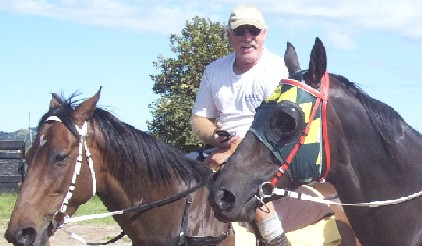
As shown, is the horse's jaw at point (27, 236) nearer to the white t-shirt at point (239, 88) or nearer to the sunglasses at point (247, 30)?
the white t-shirt at point (239, 88)

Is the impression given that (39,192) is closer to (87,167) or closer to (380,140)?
(87,167)

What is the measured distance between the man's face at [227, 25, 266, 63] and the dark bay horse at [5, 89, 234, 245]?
93 centimetres

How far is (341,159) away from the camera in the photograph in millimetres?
3920

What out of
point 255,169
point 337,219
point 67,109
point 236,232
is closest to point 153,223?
point 236,232

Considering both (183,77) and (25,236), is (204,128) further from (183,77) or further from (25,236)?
(183,77)

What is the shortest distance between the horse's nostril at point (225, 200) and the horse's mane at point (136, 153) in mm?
1998

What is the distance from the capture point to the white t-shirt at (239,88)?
5688 mm

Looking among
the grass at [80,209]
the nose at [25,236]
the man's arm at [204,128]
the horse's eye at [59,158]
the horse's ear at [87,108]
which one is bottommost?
the grass at [80,209]

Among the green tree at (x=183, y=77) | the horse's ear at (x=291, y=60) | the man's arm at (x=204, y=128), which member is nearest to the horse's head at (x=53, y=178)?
the man's arm at (x=204, y=128)

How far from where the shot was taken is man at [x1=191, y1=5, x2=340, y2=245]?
215 inches

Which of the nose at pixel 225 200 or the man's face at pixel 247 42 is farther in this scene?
the man's face at pixel 247 42

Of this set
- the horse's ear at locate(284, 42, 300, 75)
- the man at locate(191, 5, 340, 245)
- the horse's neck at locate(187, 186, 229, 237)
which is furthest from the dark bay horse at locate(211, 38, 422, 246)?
the horse's neck at locate(187, 186, 229, 237)

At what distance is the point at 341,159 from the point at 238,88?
194 centimetres

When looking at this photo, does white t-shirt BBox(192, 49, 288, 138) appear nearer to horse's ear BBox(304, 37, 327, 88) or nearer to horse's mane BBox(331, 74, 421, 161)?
horse's mane BBox(331, 74, 421, 161)
